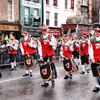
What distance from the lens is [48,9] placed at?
1879 inches

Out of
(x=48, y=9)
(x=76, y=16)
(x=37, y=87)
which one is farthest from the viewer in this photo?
(x=76, y=16)

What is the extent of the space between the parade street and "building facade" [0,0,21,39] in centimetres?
2189

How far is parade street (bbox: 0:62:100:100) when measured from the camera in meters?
12.8

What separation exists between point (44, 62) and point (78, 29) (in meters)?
33.7

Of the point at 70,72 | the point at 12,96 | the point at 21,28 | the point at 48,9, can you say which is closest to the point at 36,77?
the point at 70,72

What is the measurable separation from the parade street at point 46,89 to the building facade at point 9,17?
71.8ft

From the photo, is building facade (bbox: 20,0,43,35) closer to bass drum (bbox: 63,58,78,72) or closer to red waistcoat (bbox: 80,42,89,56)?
red waistcoat (bbox: 80,42,89,56)

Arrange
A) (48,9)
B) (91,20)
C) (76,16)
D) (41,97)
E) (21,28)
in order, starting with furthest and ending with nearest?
(91,20)
(76,16)
(48,9)
(21,28)
(41,97)

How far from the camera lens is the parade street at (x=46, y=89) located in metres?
12.8

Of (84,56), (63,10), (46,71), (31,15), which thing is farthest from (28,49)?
(63,10)

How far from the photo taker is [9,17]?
134 ft

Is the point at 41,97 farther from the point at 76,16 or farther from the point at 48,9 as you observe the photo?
the point at 76,16

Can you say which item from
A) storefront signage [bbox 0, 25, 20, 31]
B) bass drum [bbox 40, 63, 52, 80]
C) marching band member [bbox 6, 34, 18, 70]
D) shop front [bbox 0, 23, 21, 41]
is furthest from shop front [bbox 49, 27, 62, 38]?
bass drum [bbox 40, 63, 52, 80]

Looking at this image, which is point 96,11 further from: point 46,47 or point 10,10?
point 46,47
